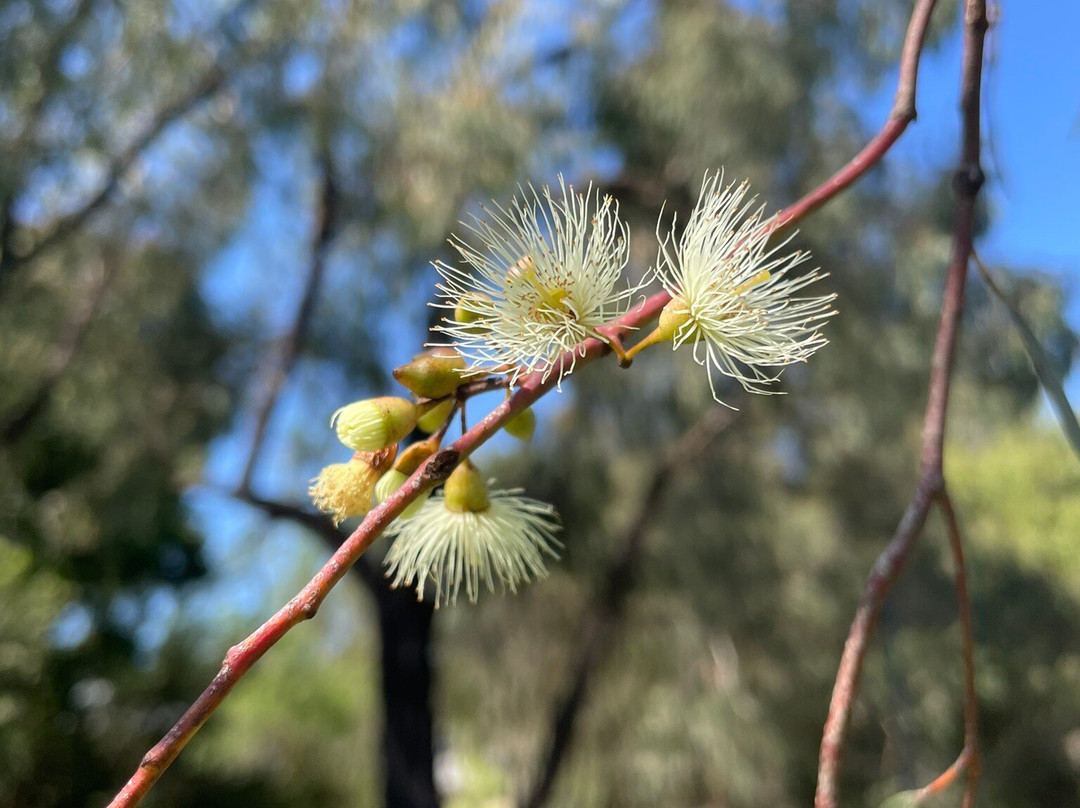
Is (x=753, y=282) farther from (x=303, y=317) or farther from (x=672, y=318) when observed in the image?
(x=303, y=317)

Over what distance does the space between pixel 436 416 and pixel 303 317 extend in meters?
2.50

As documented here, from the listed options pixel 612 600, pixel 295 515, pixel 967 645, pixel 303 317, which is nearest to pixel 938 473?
pixel 967 645

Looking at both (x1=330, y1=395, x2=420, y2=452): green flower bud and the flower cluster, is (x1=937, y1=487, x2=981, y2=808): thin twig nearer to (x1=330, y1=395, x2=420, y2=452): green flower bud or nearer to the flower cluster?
the flower cluster

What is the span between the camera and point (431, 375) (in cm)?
48

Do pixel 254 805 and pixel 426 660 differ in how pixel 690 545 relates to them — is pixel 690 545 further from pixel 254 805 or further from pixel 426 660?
pixel 254 805

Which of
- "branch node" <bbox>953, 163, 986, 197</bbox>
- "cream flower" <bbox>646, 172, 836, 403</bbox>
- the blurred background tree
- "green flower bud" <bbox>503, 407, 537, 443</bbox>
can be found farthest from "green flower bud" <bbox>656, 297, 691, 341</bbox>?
the blurred background tree

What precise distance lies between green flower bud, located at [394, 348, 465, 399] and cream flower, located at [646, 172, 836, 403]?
0.12 meters

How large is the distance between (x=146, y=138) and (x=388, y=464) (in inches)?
93.8

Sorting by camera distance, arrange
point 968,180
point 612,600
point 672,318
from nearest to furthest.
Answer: point 672,318
point 968,180
point 612,600

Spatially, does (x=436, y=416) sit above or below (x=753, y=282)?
below

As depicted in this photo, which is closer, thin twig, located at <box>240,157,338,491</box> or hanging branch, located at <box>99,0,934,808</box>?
hanging branch, located at <box>99,0,934,808</box>

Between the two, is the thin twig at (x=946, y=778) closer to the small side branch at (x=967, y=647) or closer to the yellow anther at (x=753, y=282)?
the small side branch at (x=967, y=647)

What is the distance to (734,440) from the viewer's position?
3.59 metres

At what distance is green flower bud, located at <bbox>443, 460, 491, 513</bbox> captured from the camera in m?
0.57
